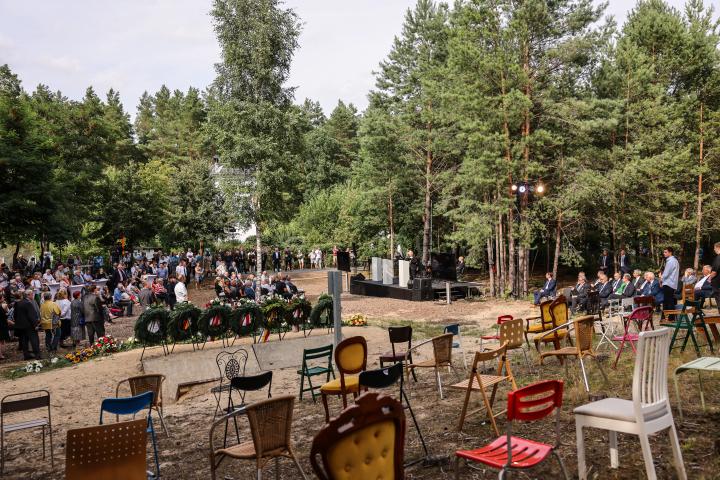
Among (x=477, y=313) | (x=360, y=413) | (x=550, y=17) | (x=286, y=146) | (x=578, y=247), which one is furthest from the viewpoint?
(x=578, y=247)

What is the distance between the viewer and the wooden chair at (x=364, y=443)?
2516 millimetres

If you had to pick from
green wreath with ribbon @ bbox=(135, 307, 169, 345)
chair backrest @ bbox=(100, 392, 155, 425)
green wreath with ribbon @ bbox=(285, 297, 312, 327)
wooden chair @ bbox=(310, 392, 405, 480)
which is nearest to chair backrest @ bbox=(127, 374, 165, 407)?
chair backrest @ bbox=(100, 392, 155, 425)

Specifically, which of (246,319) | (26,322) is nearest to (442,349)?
(246,319)

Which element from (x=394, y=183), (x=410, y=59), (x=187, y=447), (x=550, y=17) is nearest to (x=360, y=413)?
(x=187, y=447)

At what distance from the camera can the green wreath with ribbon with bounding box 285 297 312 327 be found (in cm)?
1430

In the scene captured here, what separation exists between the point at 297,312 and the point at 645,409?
1119cm

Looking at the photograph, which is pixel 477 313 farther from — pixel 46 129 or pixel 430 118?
pixel 46 129

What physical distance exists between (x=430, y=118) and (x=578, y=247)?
1216 cm

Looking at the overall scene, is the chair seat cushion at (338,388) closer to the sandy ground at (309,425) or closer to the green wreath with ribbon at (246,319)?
the sandy ground at (309,425)

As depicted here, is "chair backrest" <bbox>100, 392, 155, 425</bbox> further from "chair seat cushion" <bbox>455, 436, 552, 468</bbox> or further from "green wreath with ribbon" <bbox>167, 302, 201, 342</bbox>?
"green wreath with ribbon" <bbox>167, 302, 201, 342</bbox>

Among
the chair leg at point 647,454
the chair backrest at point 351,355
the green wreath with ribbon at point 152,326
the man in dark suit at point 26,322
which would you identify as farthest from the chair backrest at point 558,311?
the man in dark suit at point 26,322

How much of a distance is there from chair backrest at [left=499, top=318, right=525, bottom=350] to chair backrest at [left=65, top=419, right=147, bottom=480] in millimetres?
4899

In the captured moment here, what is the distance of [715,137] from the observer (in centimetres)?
2761

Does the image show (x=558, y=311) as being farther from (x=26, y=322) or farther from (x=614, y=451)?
(x=26, y=322)
